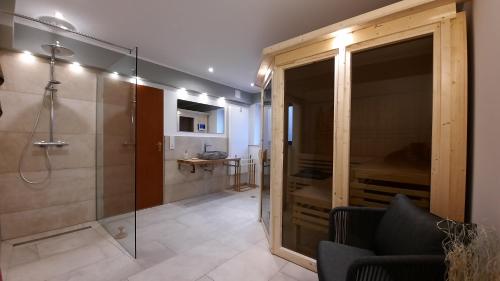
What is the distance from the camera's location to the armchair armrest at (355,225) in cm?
160

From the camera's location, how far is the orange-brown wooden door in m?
3.54

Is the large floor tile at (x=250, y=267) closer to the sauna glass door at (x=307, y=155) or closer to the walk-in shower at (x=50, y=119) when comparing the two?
the sauna glass door at (x=307, y=155)

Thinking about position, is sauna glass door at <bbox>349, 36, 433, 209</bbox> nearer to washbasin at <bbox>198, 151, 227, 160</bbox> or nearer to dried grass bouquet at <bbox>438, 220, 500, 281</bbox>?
dried grass bouquet at <bbox>438, 220, 500, 281</bbox>

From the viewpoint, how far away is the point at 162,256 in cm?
224

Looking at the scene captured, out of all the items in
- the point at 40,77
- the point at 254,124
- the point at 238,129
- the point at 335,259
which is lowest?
the point at 335,259

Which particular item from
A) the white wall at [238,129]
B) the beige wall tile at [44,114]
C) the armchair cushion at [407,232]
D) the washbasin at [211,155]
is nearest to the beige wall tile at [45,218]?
the beige wall tile at [44,114]

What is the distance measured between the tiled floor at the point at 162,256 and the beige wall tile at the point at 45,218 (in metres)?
0.15

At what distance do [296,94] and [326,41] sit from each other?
62 cm

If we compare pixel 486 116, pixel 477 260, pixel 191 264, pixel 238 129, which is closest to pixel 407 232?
pixel 477 260

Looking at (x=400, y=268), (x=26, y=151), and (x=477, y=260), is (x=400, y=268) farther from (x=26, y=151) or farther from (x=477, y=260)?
(x=26, y=151)

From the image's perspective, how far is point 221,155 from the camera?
4.55 meters

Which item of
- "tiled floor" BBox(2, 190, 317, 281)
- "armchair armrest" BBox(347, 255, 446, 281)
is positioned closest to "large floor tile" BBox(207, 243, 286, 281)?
"tiled floor" BBox(2, 190, 317, 281)

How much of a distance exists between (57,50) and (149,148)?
1.72m

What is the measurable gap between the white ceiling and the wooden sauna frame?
19.4 inches
